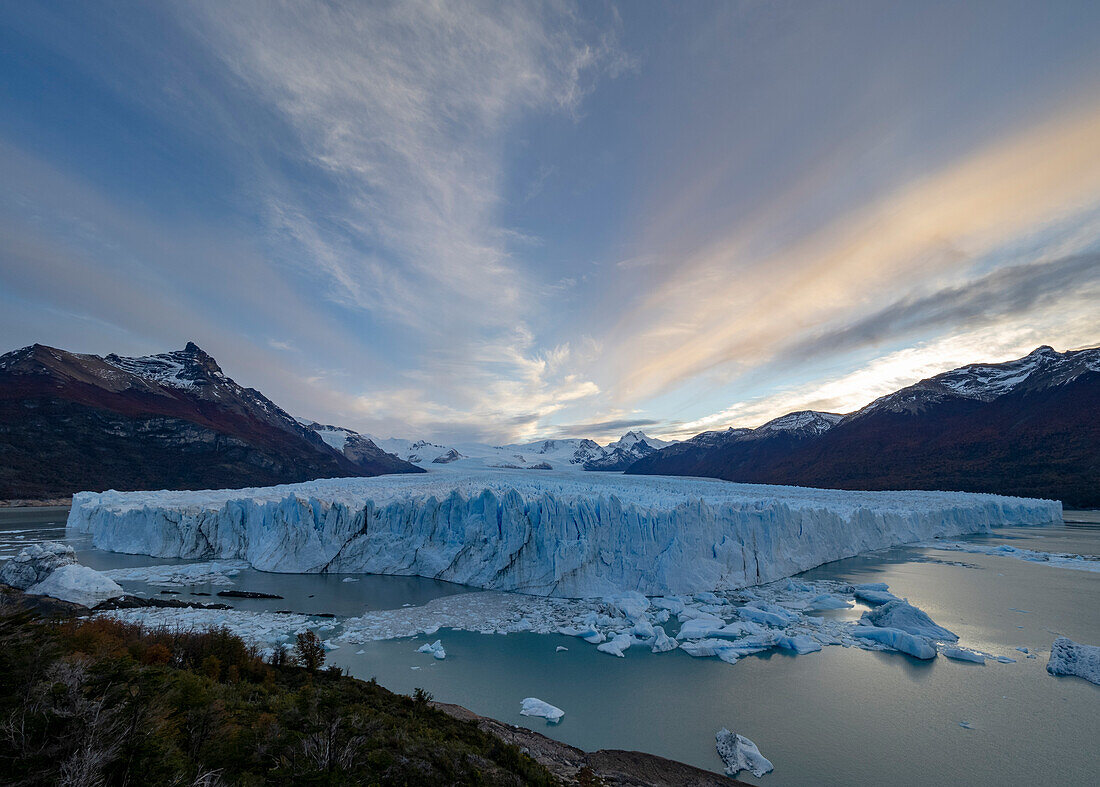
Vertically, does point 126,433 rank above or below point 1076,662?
above

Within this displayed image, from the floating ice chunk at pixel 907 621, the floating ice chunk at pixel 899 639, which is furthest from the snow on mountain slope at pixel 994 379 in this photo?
the floating ice chunk at pixel 899 639

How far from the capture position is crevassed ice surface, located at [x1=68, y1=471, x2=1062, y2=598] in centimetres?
1694

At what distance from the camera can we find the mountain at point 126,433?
42.0 m

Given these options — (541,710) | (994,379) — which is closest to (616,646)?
(541,710)

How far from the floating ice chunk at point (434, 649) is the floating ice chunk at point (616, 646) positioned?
413cm

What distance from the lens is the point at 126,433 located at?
163 ft

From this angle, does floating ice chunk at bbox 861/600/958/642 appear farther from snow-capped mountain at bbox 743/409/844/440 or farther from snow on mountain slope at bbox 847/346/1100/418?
snow-capped mountain at bbox 743/409/844/440

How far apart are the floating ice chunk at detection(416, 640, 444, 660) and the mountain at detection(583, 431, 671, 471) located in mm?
125414

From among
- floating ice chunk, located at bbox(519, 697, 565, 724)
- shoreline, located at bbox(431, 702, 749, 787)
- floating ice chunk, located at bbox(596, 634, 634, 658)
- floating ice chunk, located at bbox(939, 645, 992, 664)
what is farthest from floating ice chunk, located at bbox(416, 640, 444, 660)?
floating ice chunk, located at bbox(939, 645, 992, 664)

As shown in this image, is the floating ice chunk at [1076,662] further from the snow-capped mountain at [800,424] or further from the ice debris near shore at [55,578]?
the snow-capped mountain at [800,424]

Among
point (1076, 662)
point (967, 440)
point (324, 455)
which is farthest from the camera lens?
point (324, 455)

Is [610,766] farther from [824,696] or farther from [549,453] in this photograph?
[549,453]

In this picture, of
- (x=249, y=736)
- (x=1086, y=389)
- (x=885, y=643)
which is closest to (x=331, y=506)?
(x=249, y=736)

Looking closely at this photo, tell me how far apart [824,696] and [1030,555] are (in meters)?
23.0
